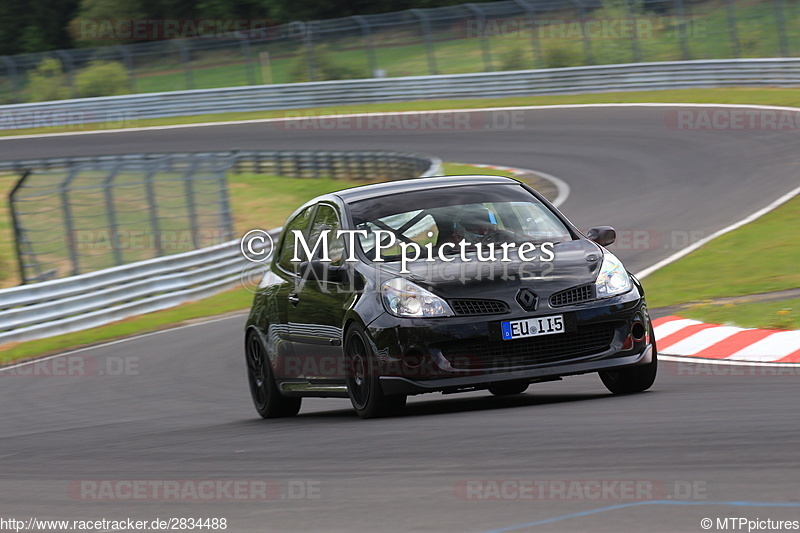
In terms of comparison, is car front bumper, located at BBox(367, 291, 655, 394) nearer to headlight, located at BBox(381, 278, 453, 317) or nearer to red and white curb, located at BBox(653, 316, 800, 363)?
headlight, located at BBox(381, 278, 453, 317)

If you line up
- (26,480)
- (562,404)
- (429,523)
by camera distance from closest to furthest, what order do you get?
(429,523) → (26,480) → (562,404)

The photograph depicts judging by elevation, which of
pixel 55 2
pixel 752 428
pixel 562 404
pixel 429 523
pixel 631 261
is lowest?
pixel 55 2

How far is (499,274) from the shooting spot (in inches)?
300

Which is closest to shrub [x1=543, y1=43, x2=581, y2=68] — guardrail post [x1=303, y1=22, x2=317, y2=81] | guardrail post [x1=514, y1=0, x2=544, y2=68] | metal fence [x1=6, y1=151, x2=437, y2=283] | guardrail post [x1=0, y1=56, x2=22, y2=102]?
guardrail post [x1=514, y1=0, x2=544, y2=68]

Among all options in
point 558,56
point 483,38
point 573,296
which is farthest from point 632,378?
point 483,38

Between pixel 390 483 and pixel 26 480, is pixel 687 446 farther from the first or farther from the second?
pixel 26 480

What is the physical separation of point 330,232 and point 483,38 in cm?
3141

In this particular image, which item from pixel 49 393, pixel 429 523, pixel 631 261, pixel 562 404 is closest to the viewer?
pixel 429 523

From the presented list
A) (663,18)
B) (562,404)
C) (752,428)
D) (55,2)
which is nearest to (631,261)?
(562,404)

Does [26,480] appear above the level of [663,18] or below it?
above

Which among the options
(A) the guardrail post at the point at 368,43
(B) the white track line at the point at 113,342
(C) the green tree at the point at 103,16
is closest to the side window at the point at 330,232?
(B) the white track line at the point at 113,342

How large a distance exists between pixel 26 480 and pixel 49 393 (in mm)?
5718

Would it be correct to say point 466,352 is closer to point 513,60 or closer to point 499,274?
point 499,274

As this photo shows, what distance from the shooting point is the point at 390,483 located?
5.59 metres
